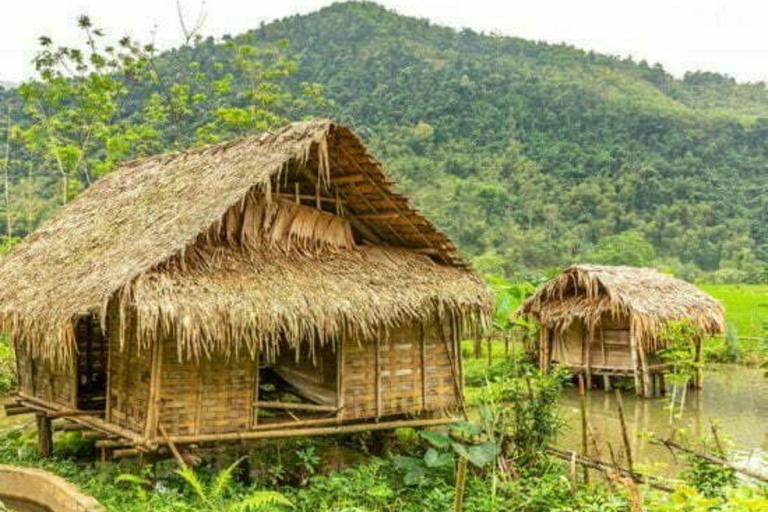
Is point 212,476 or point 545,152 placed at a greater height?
point 545,152

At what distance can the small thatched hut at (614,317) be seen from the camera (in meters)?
15.4

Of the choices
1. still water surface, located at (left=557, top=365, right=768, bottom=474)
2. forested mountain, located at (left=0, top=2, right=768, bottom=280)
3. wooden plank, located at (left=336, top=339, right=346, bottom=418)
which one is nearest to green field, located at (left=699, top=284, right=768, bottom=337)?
still water surface, located at (left=557, top=365, right=768, bottom=474)

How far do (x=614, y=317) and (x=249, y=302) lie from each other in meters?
10.4

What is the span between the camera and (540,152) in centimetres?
4359

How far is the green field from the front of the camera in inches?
893

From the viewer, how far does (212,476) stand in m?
8.27

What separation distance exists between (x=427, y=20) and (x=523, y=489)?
62760mm

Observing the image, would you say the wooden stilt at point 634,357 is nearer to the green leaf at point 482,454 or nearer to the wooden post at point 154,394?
the green leaf at point 482,454

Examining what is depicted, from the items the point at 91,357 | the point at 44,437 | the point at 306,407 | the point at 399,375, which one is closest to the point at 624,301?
the point at 399,375

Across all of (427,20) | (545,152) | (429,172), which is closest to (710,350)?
(429,172)

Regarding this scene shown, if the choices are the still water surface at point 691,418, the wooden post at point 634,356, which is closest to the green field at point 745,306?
the still water surface at point 691,418

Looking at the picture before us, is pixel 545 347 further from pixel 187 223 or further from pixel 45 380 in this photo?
pixel 187 223

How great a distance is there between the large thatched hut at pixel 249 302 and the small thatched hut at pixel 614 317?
6730mm

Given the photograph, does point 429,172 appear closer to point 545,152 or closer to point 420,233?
point 545,152
